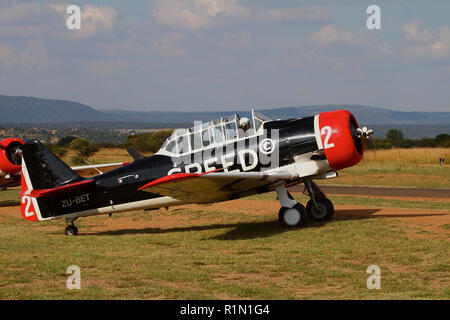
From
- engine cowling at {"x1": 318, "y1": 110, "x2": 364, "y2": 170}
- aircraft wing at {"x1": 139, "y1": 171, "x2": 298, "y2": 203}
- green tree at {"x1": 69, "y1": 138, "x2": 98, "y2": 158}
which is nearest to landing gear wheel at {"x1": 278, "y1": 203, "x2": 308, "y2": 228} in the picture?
aircraft wing at {"x1": 139, "y1": 171, "x2": 298, "y2": 203}

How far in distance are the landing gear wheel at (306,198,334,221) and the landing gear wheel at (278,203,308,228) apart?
3.64 feet

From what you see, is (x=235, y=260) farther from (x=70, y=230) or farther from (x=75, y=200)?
(x=70, y=230)

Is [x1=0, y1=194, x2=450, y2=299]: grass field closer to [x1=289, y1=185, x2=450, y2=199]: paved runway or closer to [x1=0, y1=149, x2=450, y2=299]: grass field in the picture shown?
[x1=0, y1=149, x2=450, y2=299]: grass field

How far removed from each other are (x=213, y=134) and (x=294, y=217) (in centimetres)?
281

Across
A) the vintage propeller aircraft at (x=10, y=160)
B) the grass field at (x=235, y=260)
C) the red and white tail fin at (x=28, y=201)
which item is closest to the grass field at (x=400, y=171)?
the vintage propeller aircraft at (x=10, y=160)

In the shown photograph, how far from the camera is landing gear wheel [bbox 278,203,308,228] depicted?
1424 centimetres

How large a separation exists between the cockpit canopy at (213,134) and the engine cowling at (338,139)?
5.11 ft

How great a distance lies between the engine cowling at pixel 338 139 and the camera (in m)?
13.6

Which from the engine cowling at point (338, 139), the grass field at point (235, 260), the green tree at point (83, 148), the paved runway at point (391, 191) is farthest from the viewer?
the green tree at point (83, 148)

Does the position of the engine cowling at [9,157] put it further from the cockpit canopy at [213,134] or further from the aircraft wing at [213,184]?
the aircraft wing at [213,184]

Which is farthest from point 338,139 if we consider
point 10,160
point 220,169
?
point 10,160
